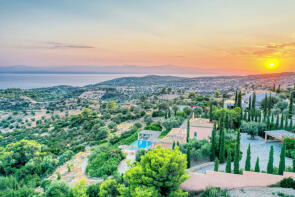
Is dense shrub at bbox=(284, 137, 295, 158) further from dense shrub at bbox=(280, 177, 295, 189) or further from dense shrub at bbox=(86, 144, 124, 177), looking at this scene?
dense shrub at bbox=(86, 144, 124, 177)

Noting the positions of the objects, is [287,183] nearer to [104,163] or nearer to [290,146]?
[290,146]

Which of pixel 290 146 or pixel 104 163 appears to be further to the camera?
pixel 104 163

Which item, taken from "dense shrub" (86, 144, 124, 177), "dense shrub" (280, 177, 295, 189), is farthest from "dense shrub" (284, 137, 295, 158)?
"dense shrub" (86, 144, 124, 177)

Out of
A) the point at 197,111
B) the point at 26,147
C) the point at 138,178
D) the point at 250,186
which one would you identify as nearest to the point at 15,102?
the point at 26,147

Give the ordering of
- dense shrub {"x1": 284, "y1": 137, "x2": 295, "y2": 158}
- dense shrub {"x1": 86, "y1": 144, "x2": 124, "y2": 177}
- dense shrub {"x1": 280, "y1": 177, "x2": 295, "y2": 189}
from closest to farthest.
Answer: dense shrub {"x1": 280, "y1": 177, "x2": 295, "y2": 189} → dense shrub {"x1": 284, "y1": 137, "x2": 295, "y2": 158} → dense shrub {"x1": 86, "y1": 144, "x2": 124, "y2": 177}

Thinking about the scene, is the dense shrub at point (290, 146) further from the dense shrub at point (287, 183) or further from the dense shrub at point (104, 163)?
the dense shrub at point (104, 163)

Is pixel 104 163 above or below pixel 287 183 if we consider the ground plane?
below

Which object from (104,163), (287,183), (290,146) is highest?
(290,146)

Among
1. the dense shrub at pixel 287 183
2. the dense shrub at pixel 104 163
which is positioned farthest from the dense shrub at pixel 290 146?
the dense shrub at pixel 104 163

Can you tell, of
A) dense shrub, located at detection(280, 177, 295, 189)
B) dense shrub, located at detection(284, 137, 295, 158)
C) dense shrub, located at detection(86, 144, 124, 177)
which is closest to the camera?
dense shrub, located at detection(280, 177, 295, 189)

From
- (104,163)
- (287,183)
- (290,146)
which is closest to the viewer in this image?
(287,183)

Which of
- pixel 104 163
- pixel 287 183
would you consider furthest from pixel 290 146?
pixel 104 163
